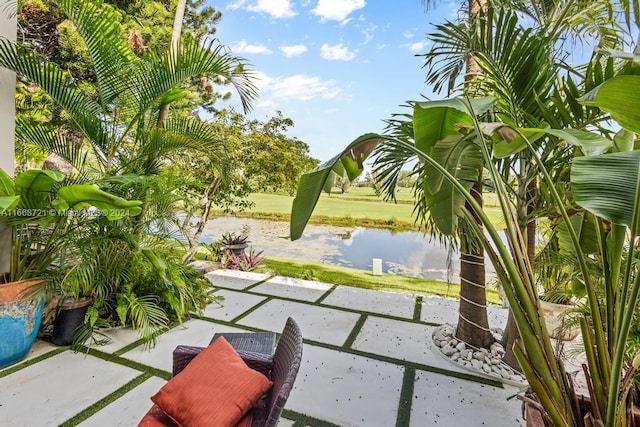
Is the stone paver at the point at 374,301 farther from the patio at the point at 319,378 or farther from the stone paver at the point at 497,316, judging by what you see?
the stone paver at the point at 497,316

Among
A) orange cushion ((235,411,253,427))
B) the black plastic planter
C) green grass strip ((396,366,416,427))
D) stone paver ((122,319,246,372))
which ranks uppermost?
orange cushion ((235,411,253,427))

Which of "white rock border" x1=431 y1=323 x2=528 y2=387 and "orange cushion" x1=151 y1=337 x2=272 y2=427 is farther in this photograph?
"white rock border" x1=431 y1=323 x2=528 y2=387

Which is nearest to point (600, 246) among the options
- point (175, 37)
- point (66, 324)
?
point (66, 324)

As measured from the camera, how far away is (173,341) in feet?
8.86

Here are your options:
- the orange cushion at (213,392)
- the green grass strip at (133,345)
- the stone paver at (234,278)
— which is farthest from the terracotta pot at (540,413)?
the stone paver at (234,278)

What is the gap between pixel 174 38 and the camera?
147 inches

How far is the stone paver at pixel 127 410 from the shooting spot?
1.73m

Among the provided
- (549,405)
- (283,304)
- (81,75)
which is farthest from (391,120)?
(81,75)

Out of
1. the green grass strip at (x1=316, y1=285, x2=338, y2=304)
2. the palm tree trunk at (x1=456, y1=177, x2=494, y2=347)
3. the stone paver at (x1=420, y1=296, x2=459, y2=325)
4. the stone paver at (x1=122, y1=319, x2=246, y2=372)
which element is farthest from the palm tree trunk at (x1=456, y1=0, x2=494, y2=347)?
the stone paver at (x1=122, y1=319, x2=246, y2=372)

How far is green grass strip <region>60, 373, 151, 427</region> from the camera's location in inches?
68.2

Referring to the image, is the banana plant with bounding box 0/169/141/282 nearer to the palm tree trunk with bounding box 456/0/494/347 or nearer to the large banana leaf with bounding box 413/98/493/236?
the large banana leaf with bounding box 413/98/493/236

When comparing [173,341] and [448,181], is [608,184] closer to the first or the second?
[448,181]

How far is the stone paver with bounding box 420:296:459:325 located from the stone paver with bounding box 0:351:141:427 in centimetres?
289

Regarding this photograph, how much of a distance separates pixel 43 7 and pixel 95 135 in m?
4.03
